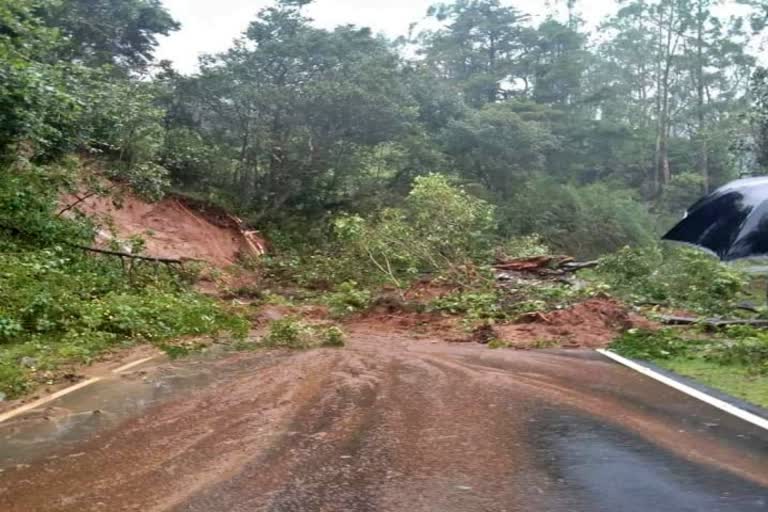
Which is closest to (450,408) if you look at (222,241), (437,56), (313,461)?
(313,461)

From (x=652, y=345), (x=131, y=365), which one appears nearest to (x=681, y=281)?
(x=652, y=345)

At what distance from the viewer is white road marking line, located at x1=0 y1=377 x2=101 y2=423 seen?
6387 millimetres

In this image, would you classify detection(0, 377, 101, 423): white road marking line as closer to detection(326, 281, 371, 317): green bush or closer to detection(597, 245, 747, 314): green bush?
detection(326, 281, 371, 317): green bush

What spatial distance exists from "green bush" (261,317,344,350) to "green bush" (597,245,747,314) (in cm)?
780

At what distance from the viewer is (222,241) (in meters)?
24.2

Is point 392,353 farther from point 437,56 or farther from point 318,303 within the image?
point 437,56

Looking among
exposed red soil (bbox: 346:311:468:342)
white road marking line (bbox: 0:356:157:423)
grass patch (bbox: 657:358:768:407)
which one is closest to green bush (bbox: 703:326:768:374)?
grass patch (bbox: 657:358:768:407)

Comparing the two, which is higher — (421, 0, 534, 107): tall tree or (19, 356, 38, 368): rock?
(421, 0, 534, 107): tall tree

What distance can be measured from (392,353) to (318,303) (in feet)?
24.3

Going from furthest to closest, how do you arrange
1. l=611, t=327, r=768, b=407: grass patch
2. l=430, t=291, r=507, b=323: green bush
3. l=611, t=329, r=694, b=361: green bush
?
l=430, t=291, r=507, b=323: green bush
l=611, t=329, r=694, b=361: green bush
l=611, t=327, r=768, b=407: grass patch

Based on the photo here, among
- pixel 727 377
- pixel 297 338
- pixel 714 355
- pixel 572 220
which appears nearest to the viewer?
pixel 727 377

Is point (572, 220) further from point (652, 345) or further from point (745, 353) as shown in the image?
point (745, 353)

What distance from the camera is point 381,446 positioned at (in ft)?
17.4

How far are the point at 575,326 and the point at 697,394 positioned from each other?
209 inches
